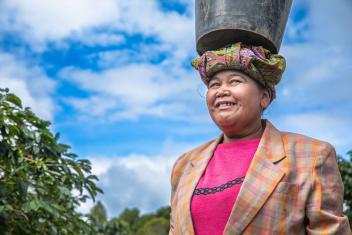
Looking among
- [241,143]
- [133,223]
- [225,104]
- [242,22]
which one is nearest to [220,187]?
[241,143]

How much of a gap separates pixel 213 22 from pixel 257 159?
0.64 meters

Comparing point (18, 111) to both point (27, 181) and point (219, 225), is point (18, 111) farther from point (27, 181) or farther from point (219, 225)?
point (219, 225)

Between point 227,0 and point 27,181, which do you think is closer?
point 227,0

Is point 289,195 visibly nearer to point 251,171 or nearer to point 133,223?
point 251,171

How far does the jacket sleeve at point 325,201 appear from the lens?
234 centimetres

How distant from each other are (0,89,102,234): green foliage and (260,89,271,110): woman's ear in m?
1.64

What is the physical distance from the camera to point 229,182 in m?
2.51

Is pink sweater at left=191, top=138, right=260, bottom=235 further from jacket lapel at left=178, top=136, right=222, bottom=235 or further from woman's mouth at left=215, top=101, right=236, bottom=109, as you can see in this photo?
woman's mouth at left=215, top=101, right=236, bottom=109

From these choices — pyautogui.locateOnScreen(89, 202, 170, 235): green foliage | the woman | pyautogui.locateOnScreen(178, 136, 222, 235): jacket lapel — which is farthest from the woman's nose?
pyautogui.locateOnScreen(89, 202, 170, 235): green foliage

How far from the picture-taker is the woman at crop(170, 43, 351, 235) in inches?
93.0

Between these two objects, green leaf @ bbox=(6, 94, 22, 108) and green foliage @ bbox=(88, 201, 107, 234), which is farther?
green foliage @ bbox=(88, 201, 107, 234)

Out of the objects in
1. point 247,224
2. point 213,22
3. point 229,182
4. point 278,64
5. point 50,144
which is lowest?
point 247,224

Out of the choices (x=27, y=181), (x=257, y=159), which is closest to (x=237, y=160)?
(x=257, y=159)

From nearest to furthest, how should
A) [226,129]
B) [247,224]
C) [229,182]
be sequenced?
1. [247,224]
2. [229,182]
3. [226,129]
